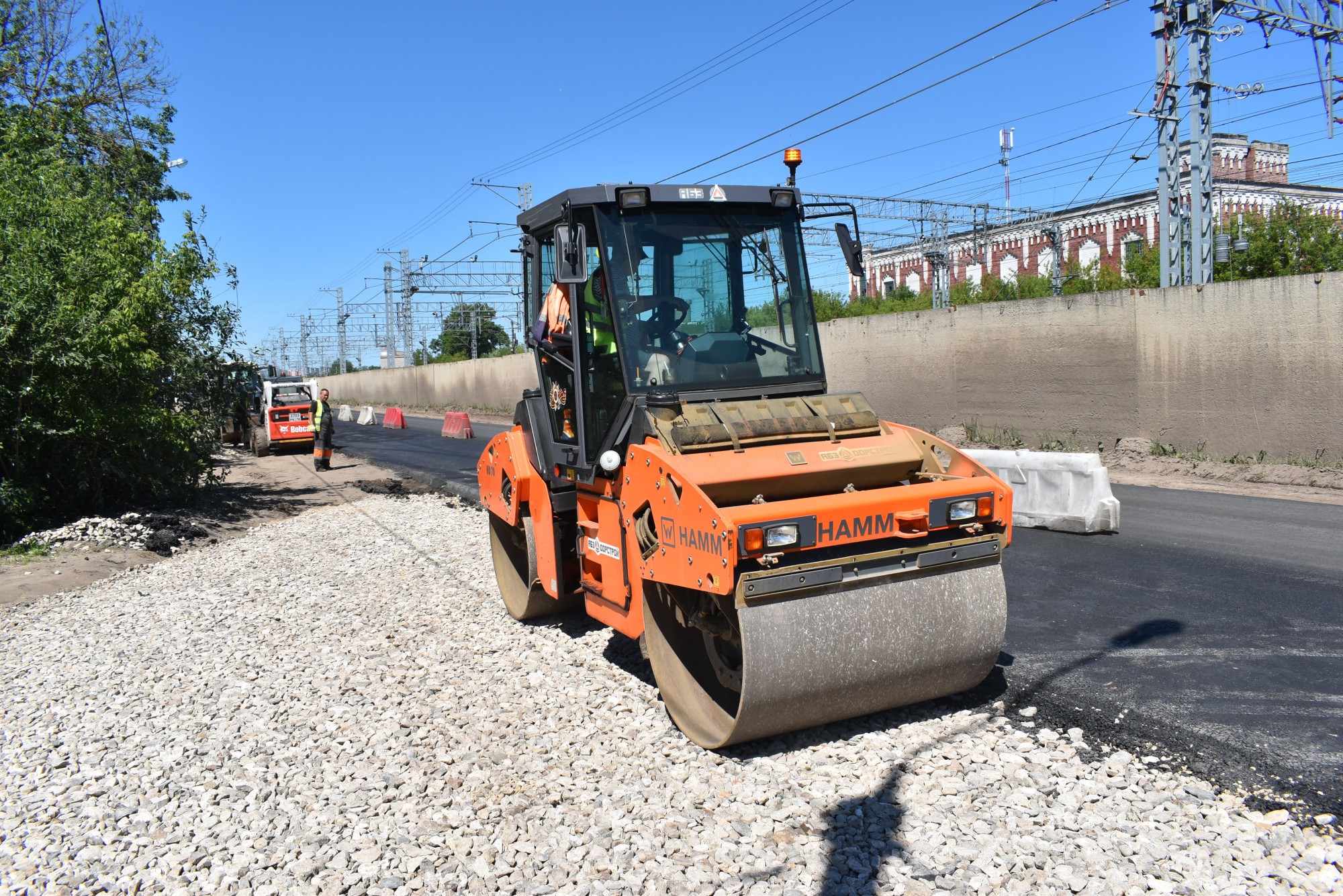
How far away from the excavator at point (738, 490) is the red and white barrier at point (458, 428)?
23873 millimetres

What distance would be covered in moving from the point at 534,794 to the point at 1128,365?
14542 millimetres

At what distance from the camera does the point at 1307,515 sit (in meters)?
9.77

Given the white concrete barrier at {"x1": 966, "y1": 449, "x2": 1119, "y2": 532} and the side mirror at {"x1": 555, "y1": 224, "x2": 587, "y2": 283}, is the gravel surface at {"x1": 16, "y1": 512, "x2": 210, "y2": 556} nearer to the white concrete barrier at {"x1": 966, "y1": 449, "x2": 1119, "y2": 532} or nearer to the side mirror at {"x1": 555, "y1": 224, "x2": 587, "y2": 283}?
the side mirror at {"x1": 555, "y1": 224, "x2": 587, "y2": 283}

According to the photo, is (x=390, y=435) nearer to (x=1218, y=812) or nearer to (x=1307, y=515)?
(x=1307, y=515)

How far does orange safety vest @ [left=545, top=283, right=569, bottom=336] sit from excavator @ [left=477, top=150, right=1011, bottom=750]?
0.07ft

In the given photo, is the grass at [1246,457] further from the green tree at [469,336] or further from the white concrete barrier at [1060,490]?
the green tree at [469,336]

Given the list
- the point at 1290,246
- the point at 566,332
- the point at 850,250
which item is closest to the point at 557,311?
the point at 566,332

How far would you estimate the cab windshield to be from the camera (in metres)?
5.23

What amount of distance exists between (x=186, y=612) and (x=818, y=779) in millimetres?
6267

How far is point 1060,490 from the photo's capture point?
30.6 ft

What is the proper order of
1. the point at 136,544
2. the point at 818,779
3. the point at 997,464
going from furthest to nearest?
the point at 136,544
the point at 997,464
the point at 818,779

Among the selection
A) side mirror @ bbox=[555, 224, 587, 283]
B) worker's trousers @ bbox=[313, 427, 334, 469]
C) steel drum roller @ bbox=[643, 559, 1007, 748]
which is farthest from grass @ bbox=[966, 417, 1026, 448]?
side mirror @ bbox=[555, 224, 587, 283]

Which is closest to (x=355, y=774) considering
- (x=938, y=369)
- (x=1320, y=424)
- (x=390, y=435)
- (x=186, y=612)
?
(x=186, y=612)

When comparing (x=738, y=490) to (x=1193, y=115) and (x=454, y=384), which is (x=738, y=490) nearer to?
A: (x=1193, y=115)
